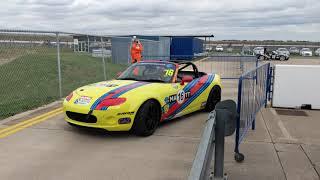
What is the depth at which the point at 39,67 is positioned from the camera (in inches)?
587

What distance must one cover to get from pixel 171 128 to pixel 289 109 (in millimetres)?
3753

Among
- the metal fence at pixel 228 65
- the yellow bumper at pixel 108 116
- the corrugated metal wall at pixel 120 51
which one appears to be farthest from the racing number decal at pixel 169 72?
the corrugated metal wall at pixel 120 51

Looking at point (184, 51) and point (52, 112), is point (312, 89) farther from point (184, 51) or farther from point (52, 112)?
point (184, 51)

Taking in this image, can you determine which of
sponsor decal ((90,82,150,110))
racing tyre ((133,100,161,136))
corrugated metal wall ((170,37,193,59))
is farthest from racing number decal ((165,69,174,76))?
corrugated metal wall ((170,37,193,59))

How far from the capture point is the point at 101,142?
19.1 ft

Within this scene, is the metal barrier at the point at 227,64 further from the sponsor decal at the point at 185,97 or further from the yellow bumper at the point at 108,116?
the yellow bumper at the point at 108,116

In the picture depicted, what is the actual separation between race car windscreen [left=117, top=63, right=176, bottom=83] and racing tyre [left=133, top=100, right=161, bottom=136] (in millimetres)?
856

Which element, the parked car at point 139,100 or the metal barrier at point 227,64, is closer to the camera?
the parked car at point 139,100

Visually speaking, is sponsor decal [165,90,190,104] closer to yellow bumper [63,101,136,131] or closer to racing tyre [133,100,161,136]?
racing tyre [133,100,161,136]

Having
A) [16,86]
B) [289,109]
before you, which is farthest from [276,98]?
[16,86]

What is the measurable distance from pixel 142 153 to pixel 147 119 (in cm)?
98

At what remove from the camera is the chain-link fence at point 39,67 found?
27.6 feet

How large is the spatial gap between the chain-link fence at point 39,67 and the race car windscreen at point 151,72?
8.99 ft

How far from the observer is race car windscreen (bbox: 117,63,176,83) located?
7121 millimetres
